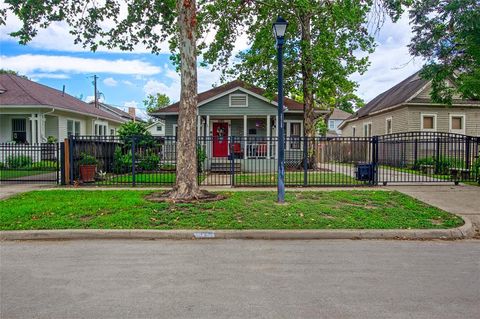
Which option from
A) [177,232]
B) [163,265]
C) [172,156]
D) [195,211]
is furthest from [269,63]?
[163,265]

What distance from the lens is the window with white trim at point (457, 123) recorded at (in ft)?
74.3

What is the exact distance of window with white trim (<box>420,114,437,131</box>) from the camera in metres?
22.4

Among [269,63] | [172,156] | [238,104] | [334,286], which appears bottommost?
[334,286]

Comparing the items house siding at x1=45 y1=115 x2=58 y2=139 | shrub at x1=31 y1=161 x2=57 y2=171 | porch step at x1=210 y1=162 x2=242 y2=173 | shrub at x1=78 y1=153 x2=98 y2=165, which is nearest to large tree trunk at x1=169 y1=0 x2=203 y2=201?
shrub at x1=78 y1=153 x2=98 y2=165

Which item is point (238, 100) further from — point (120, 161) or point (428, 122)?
point (428, 122)

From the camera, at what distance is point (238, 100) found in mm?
20125

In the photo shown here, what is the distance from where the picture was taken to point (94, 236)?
6754 millimetres

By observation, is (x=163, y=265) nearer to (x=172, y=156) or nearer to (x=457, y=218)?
(x=457, y=218)

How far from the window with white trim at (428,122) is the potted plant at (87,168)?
754 inches

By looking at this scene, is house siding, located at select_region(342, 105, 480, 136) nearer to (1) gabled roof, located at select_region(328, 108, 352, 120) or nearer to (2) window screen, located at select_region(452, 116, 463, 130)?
(2) window screen, located at select_region(452, 116, 463, 130)

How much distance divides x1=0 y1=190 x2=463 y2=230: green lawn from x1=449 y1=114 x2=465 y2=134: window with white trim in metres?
15.6

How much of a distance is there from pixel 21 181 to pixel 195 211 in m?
8.76

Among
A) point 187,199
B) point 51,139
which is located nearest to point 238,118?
point 51,139

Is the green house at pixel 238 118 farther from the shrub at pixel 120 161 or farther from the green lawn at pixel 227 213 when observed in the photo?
the green lawn at pixel 227 213
